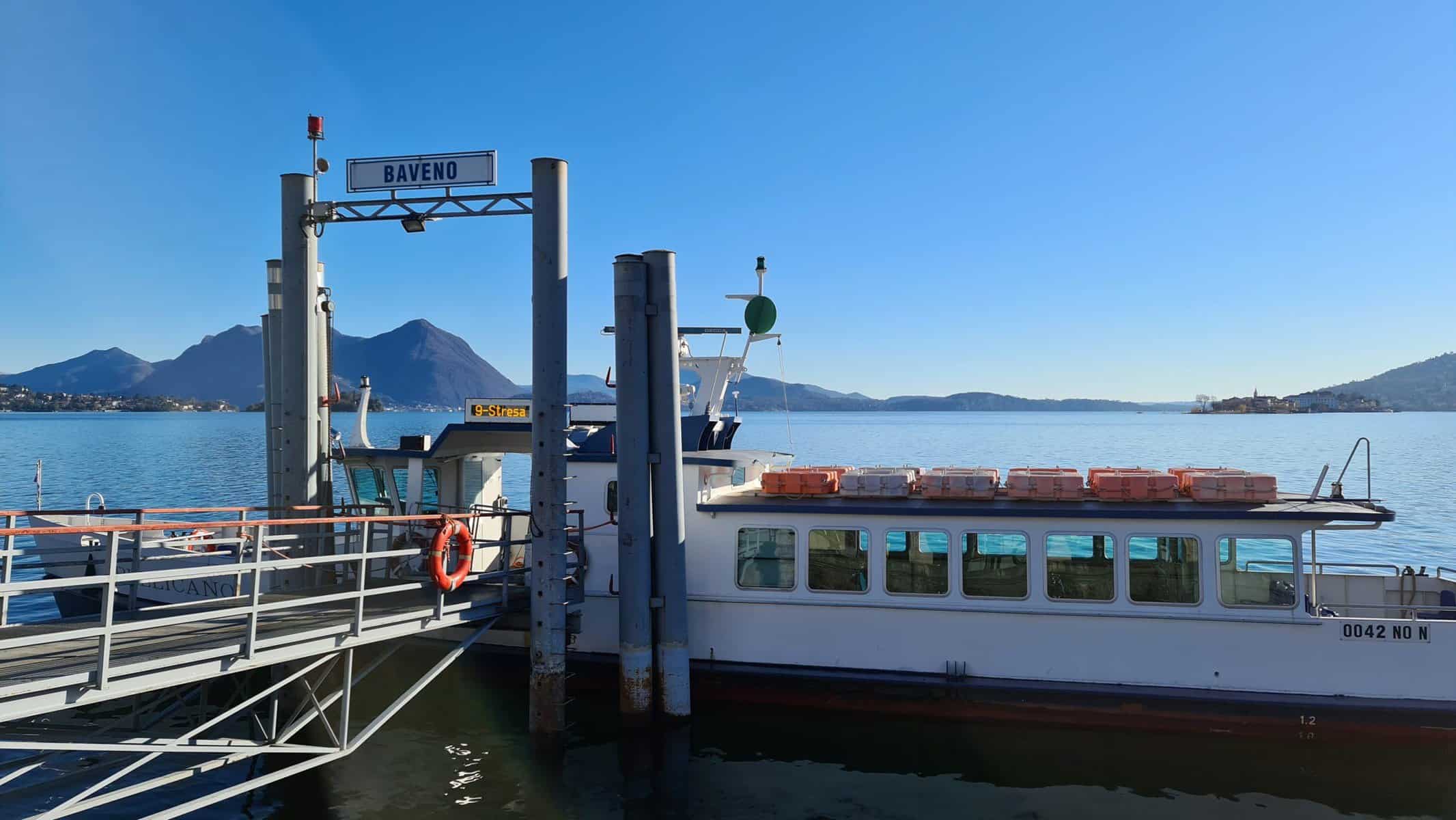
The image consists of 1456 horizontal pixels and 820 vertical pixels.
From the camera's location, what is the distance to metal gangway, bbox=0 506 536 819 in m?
7.49

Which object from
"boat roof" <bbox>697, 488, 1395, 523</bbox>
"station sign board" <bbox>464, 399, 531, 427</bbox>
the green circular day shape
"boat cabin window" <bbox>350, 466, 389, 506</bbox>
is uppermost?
the green circular day shape

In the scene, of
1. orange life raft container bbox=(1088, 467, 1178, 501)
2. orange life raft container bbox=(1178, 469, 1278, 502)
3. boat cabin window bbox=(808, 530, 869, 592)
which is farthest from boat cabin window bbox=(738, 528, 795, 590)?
orange life raft container bbox=(1178, 469, 1278, 502)

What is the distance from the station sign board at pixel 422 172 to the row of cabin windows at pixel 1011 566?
253 inches

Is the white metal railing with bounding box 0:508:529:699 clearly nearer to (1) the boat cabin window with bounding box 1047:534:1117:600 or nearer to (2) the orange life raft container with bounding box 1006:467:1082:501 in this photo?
(2) the orange life raft container with bounding box 1006:467:1082:501

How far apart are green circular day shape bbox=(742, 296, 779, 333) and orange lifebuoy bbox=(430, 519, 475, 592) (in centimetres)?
679

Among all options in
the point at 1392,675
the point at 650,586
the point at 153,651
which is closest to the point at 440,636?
the point at 650,586

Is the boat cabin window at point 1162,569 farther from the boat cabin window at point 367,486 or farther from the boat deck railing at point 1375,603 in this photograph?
the boat cabin window at point 367,486

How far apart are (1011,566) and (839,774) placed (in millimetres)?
3813

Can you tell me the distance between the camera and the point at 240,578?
11.2m

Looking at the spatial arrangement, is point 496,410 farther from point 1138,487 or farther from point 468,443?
point 1138,487

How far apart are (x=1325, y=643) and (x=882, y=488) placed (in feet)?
20.1

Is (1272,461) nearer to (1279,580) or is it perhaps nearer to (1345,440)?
(1345,440)

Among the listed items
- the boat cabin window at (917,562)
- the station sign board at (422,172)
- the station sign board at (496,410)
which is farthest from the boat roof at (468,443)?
the boat cabin window at (917,562)

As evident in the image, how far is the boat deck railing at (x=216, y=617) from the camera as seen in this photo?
720 cm
